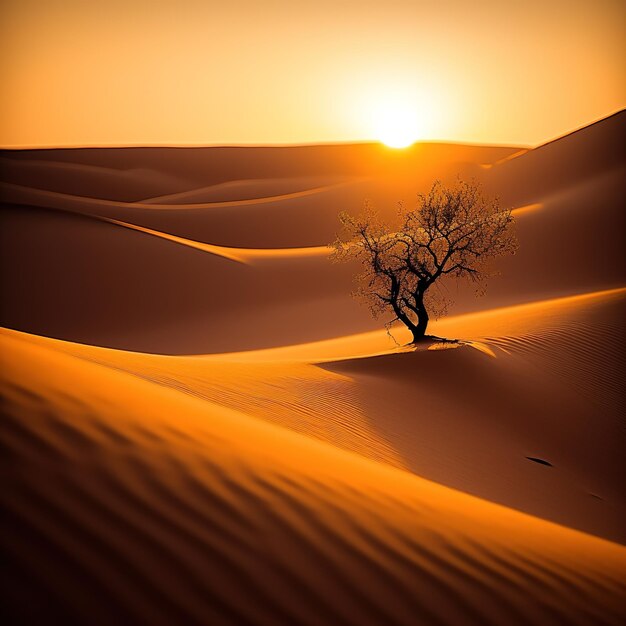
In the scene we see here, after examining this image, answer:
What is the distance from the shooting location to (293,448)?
461cm

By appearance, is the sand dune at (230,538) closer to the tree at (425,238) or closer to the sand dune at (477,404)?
the sand dune at (477,404)

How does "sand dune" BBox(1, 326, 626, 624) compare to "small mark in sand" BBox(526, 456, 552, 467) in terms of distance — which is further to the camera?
"small mark in sand" BBox(526, 456, 552, 467)

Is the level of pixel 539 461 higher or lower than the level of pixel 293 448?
lower

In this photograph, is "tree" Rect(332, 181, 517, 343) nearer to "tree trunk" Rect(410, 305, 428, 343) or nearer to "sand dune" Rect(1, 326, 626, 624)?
"tree trunk" Rect(410, 305, 428, 343)

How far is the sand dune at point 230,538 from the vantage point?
8.00 feet

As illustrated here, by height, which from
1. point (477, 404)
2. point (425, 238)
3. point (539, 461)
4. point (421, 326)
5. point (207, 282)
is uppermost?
point (425, 238)

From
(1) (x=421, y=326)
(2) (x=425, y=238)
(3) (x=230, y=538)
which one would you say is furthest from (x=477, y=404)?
(3) (x=230, y=538)

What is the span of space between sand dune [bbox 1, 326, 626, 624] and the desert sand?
1 cm

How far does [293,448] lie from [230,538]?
175cm

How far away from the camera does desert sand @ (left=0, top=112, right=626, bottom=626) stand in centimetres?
262

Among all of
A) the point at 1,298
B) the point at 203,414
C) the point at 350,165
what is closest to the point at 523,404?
the point at 203,414

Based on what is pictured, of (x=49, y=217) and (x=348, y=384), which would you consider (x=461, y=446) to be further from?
(x=49, y=217)

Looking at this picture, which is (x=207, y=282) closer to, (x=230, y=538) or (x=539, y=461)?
(x=539, y=461)

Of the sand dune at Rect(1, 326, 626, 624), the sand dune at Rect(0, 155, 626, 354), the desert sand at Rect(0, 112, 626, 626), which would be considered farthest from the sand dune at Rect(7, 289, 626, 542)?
the sand dune at Rect(0, 155, 626, 354)
